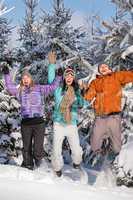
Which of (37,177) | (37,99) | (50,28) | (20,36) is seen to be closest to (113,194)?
(37,177)

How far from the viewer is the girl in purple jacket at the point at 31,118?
856cm

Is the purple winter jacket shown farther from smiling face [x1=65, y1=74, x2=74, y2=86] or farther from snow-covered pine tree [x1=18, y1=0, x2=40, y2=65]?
snow-covered pine tree [x1=18, y1=0, x2=40, y2=65]

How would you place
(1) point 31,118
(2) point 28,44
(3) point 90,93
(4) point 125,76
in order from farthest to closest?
(2) point 28,44, (1) point 31,118, (3) point 90,93, (4) point 125,76

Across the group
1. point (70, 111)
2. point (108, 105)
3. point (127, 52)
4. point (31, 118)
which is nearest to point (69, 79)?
point (70, 111)

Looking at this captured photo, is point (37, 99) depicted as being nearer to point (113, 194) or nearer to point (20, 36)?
point (113, 194)

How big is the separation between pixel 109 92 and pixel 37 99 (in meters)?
1.28

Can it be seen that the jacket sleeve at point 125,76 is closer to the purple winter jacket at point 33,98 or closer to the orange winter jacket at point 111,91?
the orange winter jacket at point 111,91

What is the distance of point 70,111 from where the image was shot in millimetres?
8461

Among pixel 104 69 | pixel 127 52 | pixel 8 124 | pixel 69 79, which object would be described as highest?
pixel 127 52

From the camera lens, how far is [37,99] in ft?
28.4

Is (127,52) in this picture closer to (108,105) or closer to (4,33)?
(108,105)

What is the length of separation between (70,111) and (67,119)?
0.18m

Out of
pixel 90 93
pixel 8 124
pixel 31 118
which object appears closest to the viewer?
pixel 90 93

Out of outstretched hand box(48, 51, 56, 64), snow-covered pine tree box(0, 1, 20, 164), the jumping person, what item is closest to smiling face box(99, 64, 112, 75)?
the jumping person
